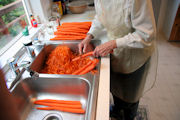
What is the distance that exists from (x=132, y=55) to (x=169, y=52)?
1856 millimetres

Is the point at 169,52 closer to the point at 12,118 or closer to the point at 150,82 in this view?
the point at 150,82

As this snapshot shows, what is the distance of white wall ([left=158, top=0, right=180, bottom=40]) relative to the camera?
255 centimetres

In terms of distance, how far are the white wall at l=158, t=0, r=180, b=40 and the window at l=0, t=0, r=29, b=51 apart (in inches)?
97.8

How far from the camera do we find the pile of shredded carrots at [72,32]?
1317 millimetres

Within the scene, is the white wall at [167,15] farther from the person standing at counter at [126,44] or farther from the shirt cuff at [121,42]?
the shirt cuff at [121,42]

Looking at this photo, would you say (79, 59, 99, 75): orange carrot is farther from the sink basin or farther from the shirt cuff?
the shirt cuff

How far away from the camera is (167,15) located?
112 inches

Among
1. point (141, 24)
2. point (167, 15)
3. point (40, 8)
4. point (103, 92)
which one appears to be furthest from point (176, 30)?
point (103, 92)

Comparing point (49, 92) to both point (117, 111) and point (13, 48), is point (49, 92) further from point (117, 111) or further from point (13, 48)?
point (117, 111)

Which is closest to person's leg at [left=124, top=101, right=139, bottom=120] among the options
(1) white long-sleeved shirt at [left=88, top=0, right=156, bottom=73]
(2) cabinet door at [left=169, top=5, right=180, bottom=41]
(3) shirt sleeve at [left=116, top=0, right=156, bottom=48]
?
(1) white long-sleeved shirt at [left=88, top=0, right=156, bottom=73]

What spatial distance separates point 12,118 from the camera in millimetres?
203

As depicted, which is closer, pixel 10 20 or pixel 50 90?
pixel 50 90

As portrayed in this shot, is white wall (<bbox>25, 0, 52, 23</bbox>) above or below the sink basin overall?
above

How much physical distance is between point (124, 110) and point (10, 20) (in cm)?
147
